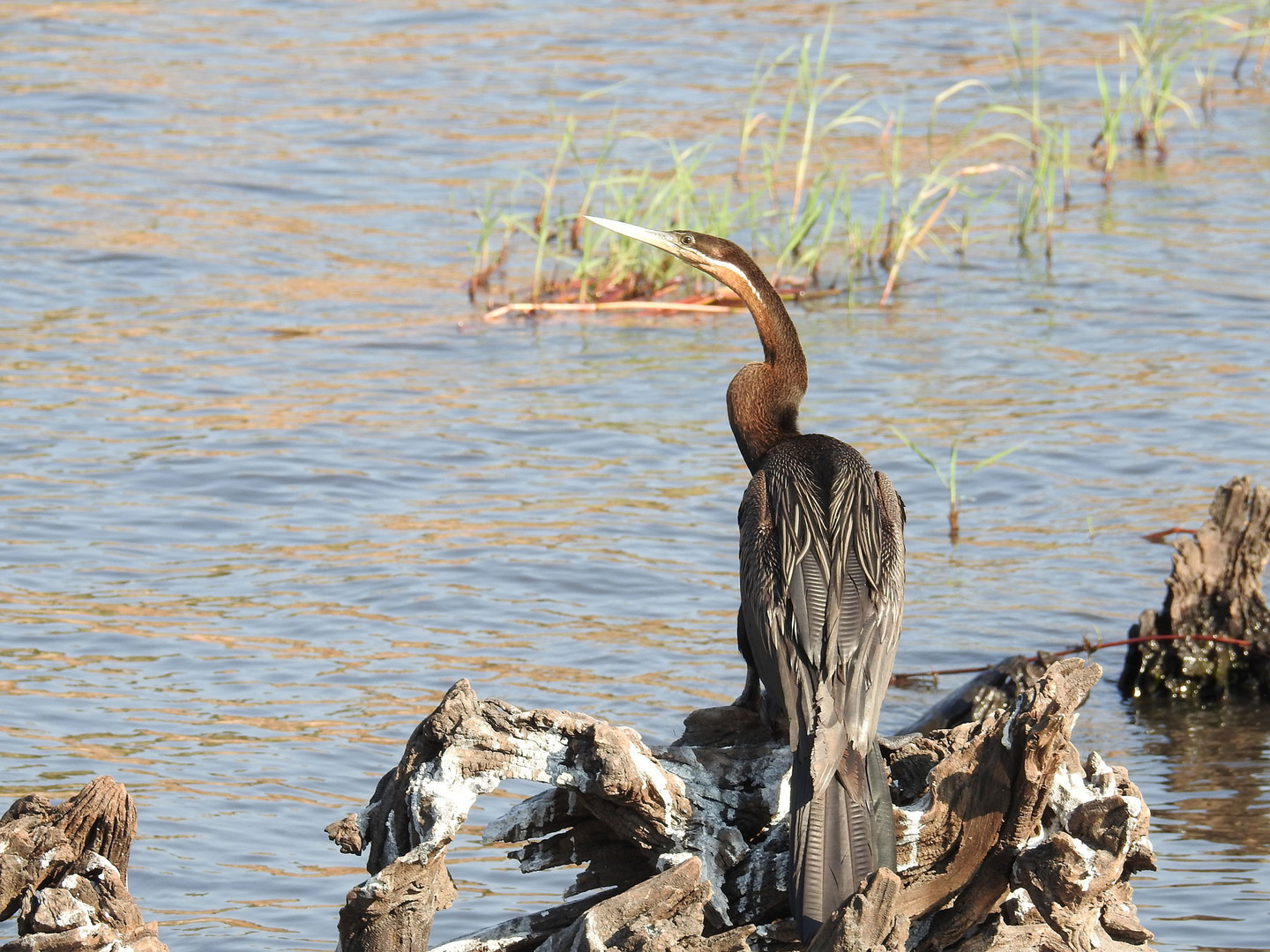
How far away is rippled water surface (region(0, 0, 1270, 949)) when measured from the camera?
18.7 feet

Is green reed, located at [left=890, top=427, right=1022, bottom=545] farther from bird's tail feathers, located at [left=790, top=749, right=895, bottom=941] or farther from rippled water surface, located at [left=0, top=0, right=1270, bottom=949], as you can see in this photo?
bird's tail feathers, located at [left=790, top=749, right=895, bottom=941]

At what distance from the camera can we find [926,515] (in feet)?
26.5

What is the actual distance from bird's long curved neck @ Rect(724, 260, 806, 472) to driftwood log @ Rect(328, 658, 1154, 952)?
131 cm

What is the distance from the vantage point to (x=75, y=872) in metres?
3.57

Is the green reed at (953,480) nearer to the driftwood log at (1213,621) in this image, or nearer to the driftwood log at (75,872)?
the driftwood log at (1213,621)

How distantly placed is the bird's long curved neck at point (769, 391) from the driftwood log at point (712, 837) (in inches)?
51.5

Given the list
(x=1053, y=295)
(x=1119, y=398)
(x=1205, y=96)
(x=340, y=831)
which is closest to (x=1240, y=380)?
(x=1119, y=398)

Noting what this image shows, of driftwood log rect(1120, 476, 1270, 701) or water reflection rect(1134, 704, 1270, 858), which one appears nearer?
water reflection rect(1134, 704, 1270, 858)

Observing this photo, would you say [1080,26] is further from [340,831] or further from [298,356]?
[340,831]

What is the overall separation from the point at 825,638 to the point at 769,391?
4.14 ft

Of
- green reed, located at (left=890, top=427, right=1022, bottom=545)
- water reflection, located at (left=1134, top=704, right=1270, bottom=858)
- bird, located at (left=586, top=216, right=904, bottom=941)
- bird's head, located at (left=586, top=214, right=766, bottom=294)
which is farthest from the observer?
green reed, located at (left=890, top=427, right=1022, bottom=545)

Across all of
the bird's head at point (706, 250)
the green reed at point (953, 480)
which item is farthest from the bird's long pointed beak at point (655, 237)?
the green reed at point (953, 480)

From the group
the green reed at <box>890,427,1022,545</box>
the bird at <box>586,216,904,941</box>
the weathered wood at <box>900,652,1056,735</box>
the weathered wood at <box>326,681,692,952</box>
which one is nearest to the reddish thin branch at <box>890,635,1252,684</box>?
the weathered wood at <box>900,652,1056,735</box>

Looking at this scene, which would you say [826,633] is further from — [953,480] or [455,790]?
[953,480]
